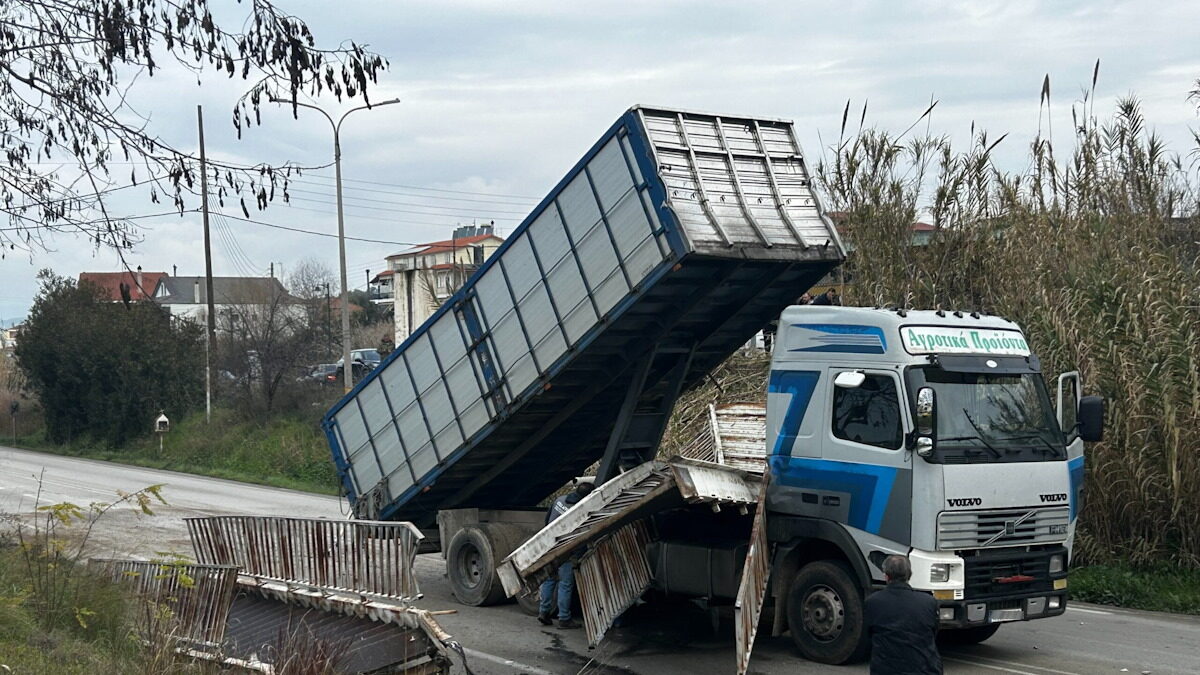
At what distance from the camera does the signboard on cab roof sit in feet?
29.7

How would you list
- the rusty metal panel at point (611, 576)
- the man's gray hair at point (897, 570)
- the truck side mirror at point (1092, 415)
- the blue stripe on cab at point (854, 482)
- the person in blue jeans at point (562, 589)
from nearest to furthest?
1. the man's gray hair at point (897, 570)
2. the blue stripe on cab at point (854, 482)
3. the truck side mirror at point (1092, 415)
4. the rusty metal panel at point (611, 576)
5. the person in blue jeans at point (562, 589)

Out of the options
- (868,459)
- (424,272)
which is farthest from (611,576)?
(424,272)

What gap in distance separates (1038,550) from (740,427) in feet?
11.8

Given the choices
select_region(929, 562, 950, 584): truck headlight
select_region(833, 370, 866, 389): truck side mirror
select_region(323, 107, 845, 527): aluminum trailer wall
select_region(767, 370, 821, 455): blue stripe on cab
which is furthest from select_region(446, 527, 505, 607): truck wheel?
select_region(929, 562, 950, 584): truck headlight

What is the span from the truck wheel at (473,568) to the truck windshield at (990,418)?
5095mm

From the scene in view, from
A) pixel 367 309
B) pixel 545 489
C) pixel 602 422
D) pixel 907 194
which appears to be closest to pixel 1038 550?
pixel 602 422

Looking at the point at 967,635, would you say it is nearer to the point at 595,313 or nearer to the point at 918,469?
the point at 918,469

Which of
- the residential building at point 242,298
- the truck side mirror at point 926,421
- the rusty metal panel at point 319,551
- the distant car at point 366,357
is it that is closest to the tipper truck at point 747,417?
the truck side mirror at point 926,421

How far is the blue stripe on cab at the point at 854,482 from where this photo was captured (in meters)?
8.82

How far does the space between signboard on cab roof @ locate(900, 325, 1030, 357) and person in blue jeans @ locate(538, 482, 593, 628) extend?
3442 millimetres

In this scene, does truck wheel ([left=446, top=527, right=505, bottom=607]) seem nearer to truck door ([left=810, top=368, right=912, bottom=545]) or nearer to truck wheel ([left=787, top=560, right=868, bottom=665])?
truck wheel ([left=787, top=560, right=868, bottom=665])

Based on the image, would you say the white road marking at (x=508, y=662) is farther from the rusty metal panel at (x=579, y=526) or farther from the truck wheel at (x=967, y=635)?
the truck wheel at (x=967, y=635)

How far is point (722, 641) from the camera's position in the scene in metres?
10.5

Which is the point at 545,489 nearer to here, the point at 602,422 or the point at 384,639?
the point at 602,422
